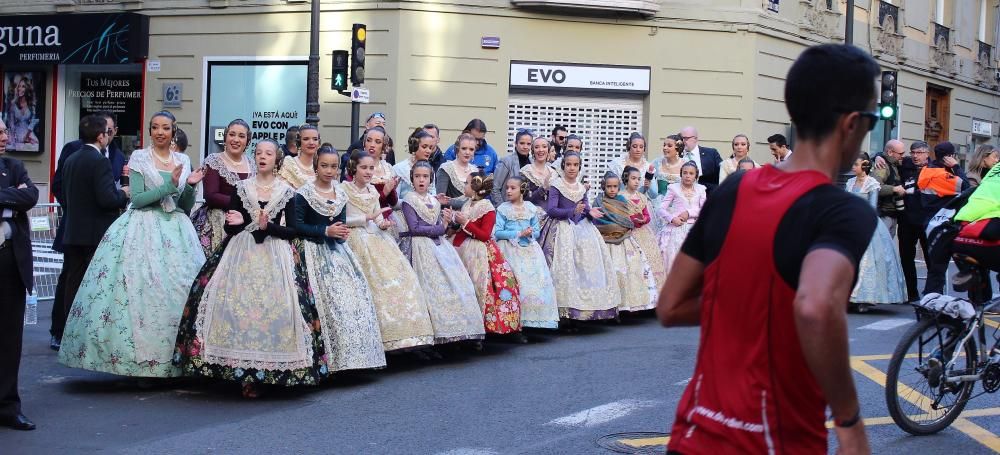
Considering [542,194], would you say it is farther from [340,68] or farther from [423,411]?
[340,68]

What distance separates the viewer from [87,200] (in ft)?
29.9

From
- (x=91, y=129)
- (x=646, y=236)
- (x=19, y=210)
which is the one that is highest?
(x=91, y=129)

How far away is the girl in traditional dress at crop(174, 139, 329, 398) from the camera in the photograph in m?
7.79

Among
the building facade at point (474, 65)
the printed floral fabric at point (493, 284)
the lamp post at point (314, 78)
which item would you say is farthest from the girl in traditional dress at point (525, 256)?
the building facade at point (474, 65)

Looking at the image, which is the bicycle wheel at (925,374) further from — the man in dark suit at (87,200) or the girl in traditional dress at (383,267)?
the man in dark suit at (87,200)

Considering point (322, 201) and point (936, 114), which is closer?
point (322, 201)

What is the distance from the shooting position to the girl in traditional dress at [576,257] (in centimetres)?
1141

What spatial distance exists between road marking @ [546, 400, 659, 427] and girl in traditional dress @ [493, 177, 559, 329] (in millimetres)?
3018

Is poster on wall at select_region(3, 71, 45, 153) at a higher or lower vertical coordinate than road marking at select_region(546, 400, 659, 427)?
higher

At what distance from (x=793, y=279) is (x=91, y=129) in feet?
24.0

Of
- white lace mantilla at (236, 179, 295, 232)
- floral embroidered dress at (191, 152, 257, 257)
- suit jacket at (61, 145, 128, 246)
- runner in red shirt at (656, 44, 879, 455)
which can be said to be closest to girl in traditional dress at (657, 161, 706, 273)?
floral embroidered dress at (191, 152, 257, 257)

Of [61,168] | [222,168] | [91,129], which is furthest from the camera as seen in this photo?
[61,168]

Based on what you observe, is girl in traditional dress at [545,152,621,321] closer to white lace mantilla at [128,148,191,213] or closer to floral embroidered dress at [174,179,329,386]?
floral embroidered dress at [174,179,329,386]

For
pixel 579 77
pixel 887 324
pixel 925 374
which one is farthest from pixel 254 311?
pixel 579 77
